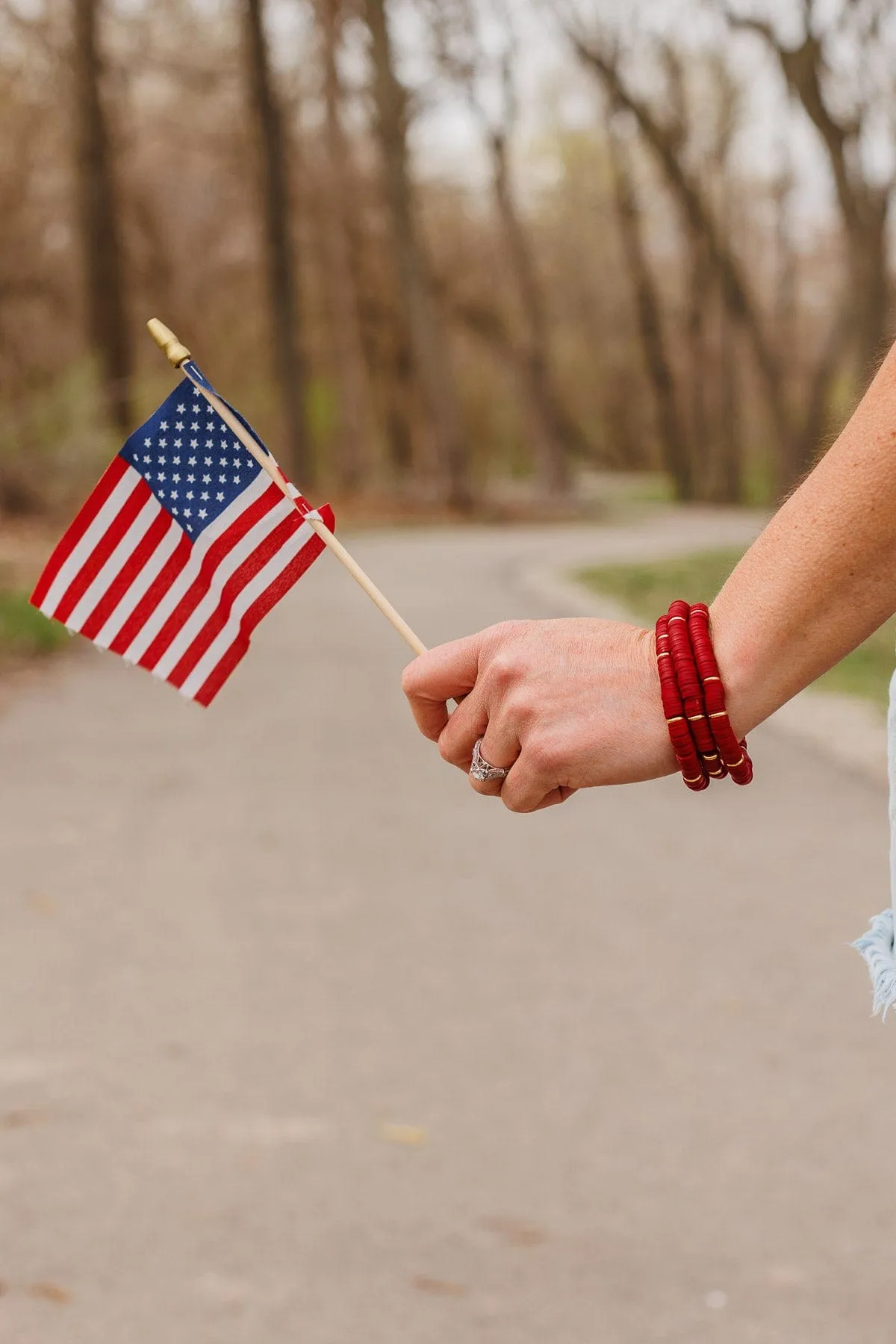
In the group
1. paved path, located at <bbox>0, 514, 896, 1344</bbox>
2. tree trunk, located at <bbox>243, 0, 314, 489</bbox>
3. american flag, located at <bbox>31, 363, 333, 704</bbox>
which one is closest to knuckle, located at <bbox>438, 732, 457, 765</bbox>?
american flag, located at <bbox>31, 363, 333, 704</bbox>

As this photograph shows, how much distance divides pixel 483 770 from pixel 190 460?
896 mm

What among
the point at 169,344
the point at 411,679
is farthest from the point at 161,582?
the point at 411,679

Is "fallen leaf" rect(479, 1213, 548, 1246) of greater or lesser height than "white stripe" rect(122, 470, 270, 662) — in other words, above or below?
below

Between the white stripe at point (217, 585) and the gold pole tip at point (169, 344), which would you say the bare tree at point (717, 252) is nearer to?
the white stripe at point (217, 585)

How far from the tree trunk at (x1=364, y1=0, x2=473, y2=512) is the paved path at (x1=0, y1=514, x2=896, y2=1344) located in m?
20.9

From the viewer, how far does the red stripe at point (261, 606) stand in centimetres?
266

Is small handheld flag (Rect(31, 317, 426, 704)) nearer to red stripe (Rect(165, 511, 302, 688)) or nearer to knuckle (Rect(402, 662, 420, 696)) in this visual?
red stripe (Rect(165, 511, 302, 688))

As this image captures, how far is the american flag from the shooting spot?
2611 mm

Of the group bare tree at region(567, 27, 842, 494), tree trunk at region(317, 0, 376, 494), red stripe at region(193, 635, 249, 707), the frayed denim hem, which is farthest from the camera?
tree trunk at region(317, 0, 376, 494)

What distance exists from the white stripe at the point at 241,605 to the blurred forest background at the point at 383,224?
40.9ft

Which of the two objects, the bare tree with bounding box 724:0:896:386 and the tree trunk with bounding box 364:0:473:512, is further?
the tree trunk with bounding box 364:0:473:512

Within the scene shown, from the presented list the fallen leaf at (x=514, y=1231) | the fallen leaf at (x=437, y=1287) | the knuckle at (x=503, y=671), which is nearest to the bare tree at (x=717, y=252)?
the fallen leaf at (x=514, y=1231)

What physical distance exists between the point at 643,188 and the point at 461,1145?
140 ft

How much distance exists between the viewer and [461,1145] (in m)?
3.75
